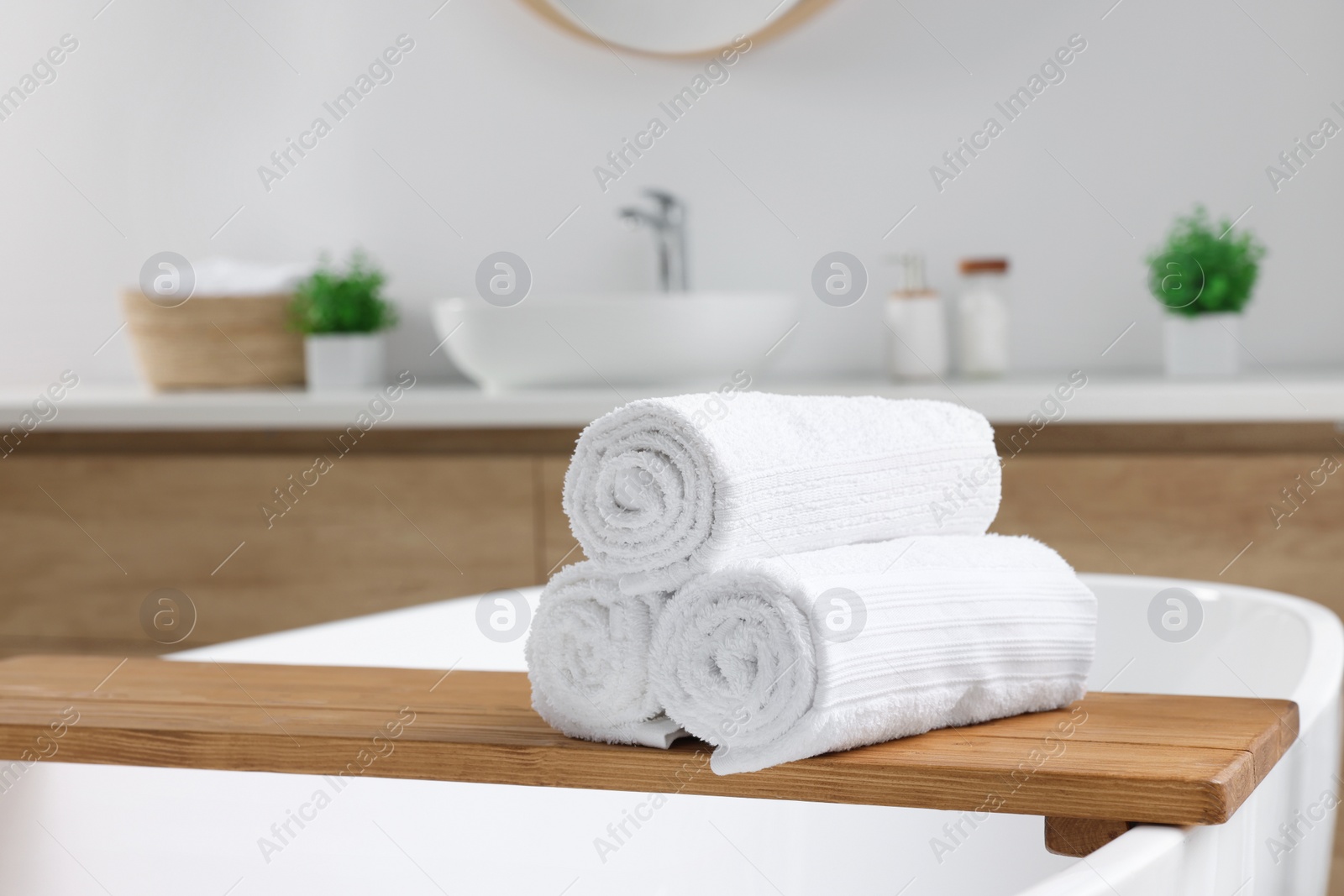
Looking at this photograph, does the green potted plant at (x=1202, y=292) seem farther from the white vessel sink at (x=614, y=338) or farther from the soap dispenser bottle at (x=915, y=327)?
the white vessel sink at (x=614, y=338)

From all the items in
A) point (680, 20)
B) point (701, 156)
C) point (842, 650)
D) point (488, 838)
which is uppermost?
point (680, 20)

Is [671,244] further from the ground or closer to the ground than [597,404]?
further from the ground

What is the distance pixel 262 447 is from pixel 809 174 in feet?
3.08

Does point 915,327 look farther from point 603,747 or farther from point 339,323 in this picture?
point 603,747

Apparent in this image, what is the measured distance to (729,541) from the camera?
60 centimetres

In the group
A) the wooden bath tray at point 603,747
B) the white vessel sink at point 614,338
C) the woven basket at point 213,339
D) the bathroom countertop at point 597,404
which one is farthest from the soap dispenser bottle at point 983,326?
the wooden bath tray at point 603,747

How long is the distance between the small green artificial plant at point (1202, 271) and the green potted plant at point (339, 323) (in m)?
1.19

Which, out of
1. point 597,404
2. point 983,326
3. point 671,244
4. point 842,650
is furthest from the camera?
point 671,244

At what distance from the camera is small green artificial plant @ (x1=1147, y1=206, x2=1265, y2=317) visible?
1.77 meters

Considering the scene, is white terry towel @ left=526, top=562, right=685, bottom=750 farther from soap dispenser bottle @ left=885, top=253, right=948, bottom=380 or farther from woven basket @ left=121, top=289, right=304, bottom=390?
woven basket @ left=121, top=289, right=304, bottom=390

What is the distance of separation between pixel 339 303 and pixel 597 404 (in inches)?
24.4

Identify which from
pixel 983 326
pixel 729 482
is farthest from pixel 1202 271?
pixel 729 482

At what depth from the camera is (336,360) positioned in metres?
2.14

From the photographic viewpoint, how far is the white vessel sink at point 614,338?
1766 millimetres
